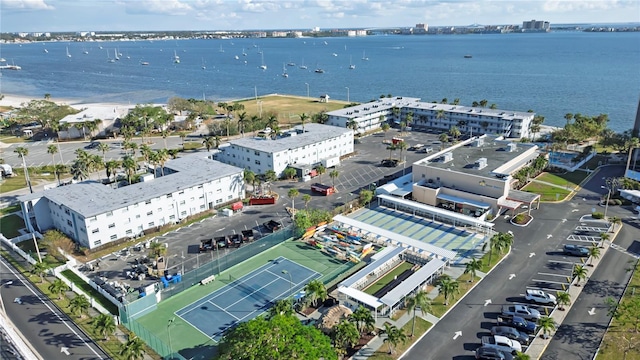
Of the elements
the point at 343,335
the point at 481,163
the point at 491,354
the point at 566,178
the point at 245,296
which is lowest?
the point at 245,296

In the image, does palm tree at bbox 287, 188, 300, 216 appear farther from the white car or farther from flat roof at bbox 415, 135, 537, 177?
the white car

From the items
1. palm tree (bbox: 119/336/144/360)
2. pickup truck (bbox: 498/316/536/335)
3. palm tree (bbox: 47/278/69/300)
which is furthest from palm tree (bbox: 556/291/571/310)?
palm tree (bbox: 47/278/69/300)

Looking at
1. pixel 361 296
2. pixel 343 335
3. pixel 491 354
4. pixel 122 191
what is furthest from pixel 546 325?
pixel 122 191

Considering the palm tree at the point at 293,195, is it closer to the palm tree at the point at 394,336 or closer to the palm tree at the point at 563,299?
the palm tree at the point at 394,336

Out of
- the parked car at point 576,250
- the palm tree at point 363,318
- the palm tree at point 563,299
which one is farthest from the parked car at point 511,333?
the parked car at point 576,250

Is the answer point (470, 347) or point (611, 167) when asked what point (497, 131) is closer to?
point (611, 167)

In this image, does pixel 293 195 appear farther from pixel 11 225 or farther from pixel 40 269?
pixel 11 225

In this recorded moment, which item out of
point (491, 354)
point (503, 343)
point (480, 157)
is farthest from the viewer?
point (480, 157)
